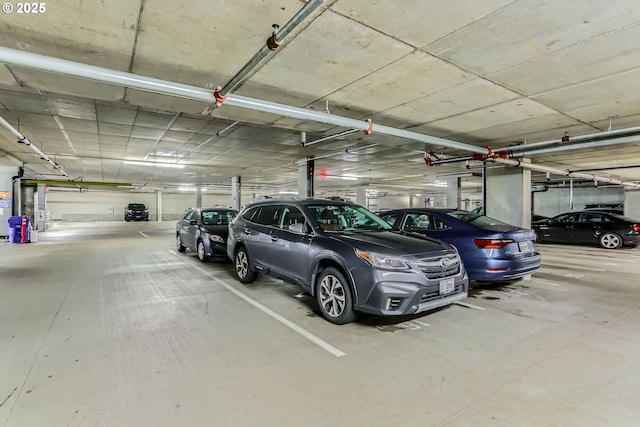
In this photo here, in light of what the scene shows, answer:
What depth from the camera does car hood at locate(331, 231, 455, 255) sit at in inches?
138

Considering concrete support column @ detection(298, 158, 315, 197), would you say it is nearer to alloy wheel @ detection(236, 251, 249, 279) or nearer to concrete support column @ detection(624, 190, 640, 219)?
alloy wheel @ detection(236, 251, 249, 279)

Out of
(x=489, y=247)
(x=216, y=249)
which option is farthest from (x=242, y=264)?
(x=489, y=247)

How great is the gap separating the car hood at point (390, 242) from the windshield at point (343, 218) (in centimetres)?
30

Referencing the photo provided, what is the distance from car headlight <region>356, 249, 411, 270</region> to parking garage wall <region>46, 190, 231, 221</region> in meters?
32.8

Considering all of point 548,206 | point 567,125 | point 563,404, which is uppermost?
point 567,125

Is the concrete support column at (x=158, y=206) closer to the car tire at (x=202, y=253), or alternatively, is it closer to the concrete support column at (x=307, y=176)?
the concrete support column at (x=307, y=176)

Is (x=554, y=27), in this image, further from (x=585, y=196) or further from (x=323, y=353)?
(x=585, y=196)

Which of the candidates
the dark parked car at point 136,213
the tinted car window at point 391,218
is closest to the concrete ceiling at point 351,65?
the tinted car window at point 391,218

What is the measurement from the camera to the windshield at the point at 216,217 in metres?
7.97

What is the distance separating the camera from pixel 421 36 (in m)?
3.40

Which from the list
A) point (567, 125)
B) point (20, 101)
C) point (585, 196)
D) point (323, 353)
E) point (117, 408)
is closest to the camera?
point (117, 408)

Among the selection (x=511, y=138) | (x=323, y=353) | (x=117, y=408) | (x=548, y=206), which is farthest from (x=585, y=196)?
(x=117, y=408)

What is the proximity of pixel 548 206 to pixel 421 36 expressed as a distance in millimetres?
25911

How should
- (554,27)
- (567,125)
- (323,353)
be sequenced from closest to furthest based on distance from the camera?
1. (323,353)
2. (554,27)
3. (567,125)
